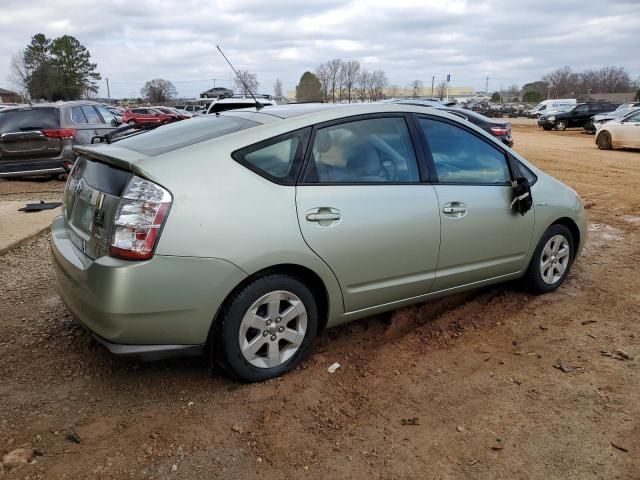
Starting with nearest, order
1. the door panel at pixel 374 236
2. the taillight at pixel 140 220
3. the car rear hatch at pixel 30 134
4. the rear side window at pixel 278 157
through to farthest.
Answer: the taillight at pixel 140 220
the rear side window at pixel 278 157
the door panel at pixel 374 236
the car rear hatch at pixel 30 134

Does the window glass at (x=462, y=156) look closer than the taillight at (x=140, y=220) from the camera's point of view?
No

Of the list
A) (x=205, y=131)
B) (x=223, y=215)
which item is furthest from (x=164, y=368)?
(x=205, y=131)

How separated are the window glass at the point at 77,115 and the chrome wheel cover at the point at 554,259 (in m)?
9.07

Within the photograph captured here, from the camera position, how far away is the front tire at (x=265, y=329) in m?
2.97

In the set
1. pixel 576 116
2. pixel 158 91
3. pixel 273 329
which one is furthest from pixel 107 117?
pixel 158 91

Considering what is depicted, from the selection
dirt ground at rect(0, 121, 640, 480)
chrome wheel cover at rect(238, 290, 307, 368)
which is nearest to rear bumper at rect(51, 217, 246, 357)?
chrome wheel cover at rect(238, 290, 307, 368)

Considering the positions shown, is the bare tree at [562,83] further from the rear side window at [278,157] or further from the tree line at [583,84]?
the rear side window at [278,157]

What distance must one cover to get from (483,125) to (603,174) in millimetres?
3036

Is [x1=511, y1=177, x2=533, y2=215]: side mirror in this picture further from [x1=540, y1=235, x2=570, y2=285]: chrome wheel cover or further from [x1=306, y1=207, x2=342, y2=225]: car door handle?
[x1=306, y1=207, x2=342, y2=225]: car door handle

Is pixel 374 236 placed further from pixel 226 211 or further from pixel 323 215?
pixel 226 211

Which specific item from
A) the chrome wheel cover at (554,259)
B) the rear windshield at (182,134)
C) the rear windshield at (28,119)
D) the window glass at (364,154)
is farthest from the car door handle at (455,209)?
the rear windshield at (28,119)

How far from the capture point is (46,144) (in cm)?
998

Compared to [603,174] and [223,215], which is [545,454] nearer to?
[223,215]

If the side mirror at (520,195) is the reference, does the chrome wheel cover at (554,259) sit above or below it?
below
